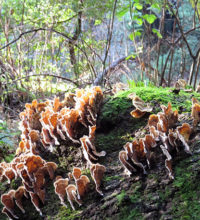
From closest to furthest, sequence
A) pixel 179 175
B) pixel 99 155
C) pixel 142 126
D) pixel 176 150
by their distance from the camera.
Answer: pixel 179 175 → pixel 176 150 → pixel 99 155 → pixel 142 126

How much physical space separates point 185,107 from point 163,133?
120 cm

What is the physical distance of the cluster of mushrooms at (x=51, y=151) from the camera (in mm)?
2127

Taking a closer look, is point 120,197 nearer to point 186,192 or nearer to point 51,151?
point 186,192

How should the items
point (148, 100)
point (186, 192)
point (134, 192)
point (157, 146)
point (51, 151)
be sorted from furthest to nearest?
point (148, 100) < point (51, 151) < point (157, 146) < point (134, 192) < point (186, 192)

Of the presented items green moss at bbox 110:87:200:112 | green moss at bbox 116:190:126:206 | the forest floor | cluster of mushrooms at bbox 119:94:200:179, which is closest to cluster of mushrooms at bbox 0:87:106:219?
the forest floor

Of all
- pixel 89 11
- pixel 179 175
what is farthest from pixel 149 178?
pixel 89 11

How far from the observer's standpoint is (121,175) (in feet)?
7.63

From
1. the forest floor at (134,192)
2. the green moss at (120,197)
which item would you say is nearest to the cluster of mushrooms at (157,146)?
the forest floor at (134,192)

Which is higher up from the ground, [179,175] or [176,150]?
[176,150]

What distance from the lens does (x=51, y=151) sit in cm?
305

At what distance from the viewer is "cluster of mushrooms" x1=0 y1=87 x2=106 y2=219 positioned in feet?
6.98

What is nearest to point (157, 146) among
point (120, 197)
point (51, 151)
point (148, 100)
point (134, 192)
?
point (134, 192)

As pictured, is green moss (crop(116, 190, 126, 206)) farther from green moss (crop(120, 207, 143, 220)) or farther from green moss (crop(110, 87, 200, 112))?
green moss (crop(110, 87, 200, 112))

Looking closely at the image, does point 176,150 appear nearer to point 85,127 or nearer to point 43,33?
point 85,127
